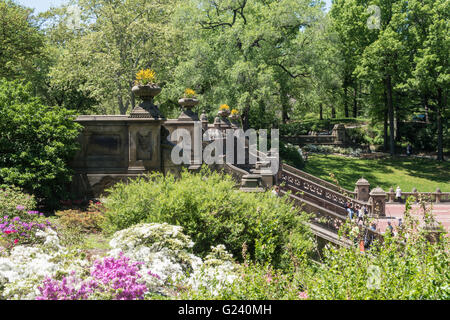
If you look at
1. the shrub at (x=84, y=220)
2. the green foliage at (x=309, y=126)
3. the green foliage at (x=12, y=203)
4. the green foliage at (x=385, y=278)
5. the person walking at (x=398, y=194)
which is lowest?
the person walking at (x=398, y=194)

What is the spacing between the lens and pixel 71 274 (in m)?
5.21

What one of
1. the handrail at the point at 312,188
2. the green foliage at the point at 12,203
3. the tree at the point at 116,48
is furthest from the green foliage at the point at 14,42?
the green foliage at the point at 12,203

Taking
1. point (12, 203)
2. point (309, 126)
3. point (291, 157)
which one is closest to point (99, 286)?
point (12, 203)

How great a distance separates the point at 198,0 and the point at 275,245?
30125 millimetres

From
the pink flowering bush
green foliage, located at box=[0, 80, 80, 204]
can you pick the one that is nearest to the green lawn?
green foliage, located at box=[0, 80, 80, 204]

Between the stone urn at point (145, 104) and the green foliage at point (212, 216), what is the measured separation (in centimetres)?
454

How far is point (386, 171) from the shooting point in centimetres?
3800

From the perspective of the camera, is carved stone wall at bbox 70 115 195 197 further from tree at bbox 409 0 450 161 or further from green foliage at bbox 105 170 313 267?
tree at bbox 409 0 450 161

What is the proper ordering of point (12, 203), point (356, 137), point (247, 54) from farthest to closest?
point (356, 137), point (247, 54), point (12, 203)

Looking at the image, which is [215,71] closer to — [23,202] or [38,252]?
[23,202]

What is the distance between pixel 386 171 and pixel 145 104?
1171 inches

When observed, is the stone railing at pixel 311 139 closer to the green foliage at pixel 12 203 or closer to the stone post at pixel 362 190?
the stone post at pixel 362 190

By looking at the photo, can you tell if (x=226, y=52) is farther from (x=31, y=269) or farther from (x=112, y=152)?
(x=31, y=269)

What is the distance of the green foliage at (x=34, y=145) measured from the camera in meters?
11.2
